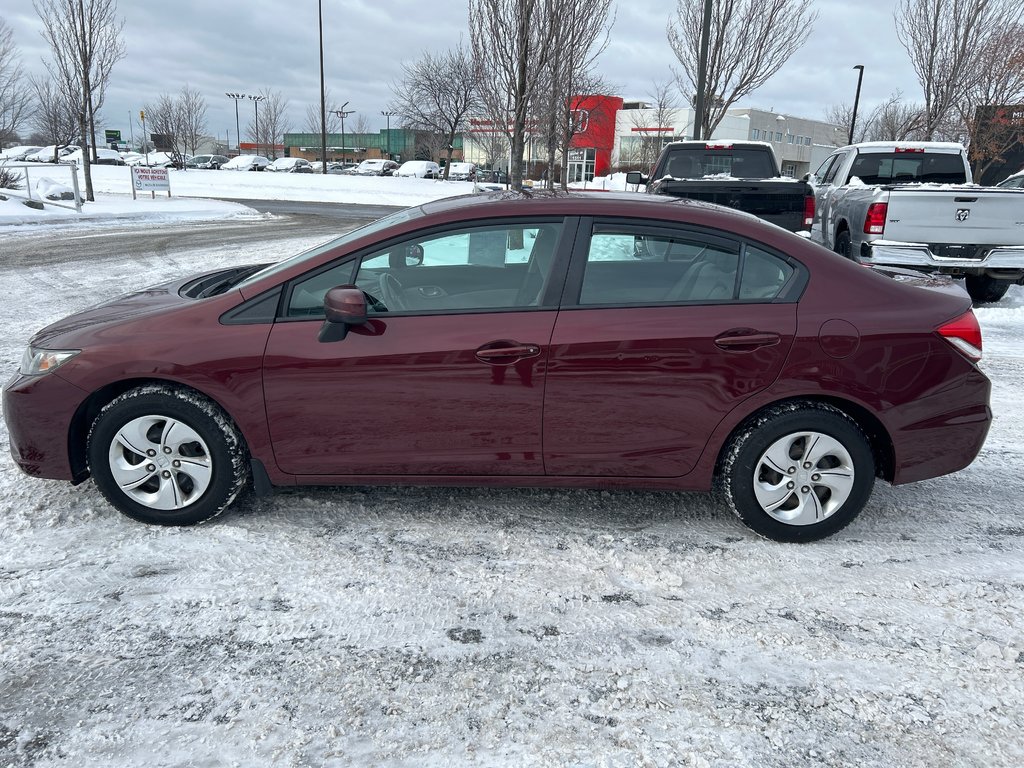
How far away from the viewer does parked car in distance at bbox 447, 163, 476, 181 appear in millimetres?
53219

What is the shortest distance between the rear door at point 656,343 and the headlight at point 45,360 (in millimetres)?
2235

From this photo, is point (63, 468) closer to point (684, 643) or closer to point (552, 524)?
point (552, 524)

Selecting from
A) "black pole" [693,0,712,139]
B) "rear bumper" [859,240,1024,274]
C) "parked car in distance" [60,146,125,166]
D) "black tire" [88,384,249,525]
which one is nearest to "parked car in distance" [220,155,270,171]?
"parked car in distance" [60,146,125,166]

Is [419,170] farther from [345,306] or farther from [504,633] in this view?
[504,633]

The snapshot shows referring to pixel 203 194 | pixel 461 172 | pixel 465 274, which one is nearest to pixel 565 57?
pixel 465 274

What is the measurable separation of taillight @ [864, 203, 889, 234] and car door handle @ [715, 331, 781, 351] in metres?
6.12

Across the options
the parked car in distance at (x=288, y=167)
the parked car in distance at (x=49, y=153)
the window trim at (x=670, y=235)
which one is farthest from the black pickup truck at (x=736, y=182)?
the parked car in distance at (x=49, y=153)

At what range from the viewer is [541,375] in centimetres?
336

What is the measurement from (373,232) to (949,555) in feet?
10.0

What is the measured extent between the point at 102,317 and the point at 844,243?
29.4 feet

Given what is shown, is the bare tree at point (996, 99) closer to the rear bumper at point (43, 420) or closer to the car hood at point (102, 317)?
the car hood at point (102, 317)

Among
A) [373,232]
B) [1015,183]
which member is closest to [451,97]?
[1015,183]

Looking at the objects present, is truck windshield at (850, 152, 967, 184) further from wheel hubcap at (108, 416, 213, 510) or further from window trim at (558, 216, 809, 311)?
wheel hubcap at (108, 416, 213, 510)

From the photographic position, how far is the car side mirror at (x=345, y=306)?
10.8 feet
